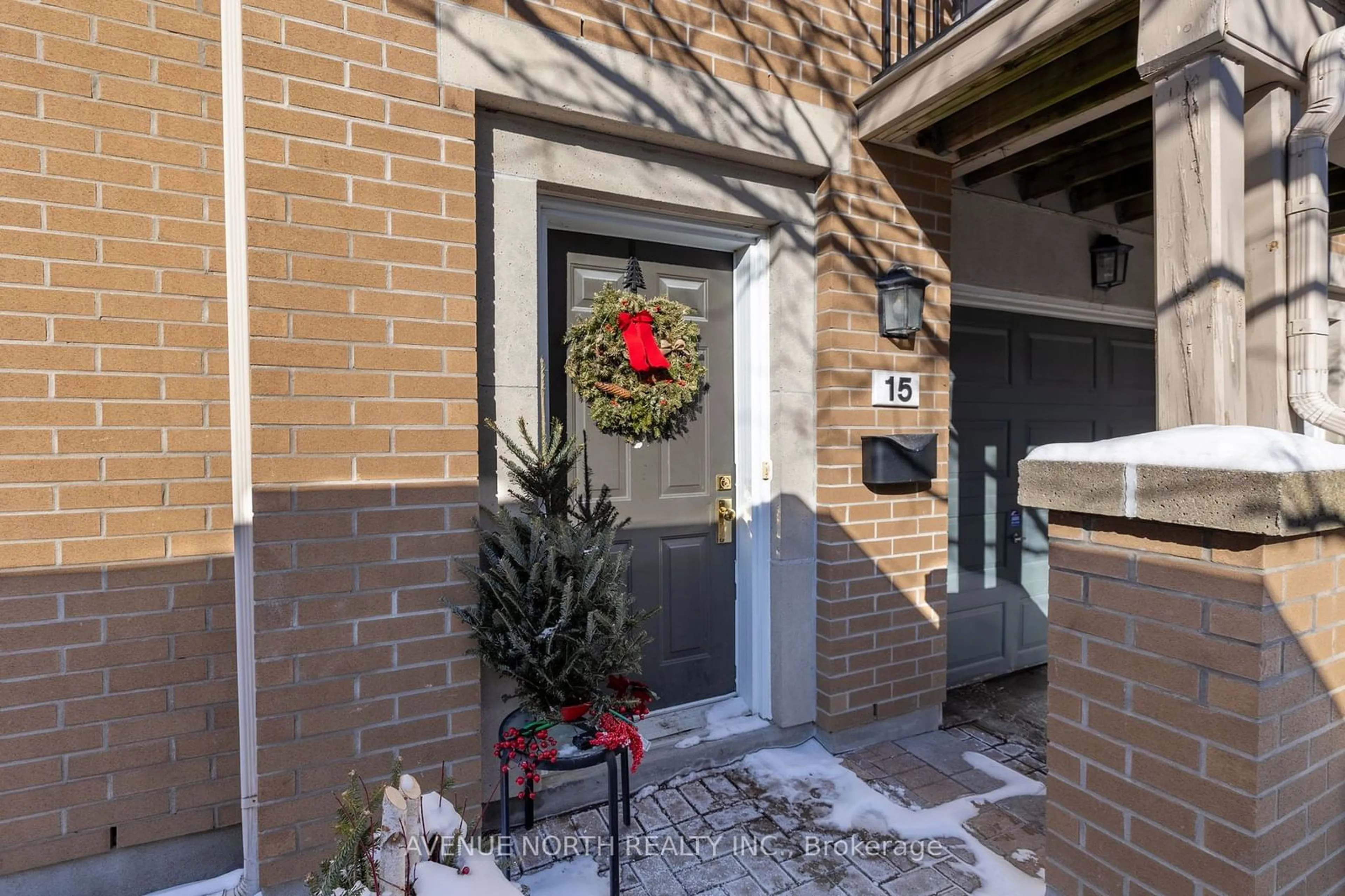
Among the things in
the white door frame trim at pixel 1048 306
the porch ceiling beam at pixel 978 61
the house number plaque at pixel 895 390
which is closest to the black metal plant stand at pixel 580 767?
the house number plaque at pixel 895 390

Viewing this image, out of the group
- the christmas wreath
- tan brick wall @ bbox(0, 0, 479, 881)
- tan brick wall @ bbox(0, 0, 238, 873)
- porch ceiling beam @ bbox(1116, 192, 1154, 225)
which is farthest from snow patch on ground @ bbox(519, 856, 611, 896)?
porch ceiling beam @ bbox(1116, 192, 1154, 225)

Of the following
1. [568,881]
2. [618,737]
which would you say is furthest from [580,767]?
[568,881]

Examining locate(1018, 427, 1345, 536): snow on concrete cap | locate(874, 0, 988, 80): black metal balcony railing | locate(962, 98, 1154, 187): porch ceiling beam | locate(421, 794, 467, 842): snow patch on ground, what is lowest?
locate(421, 794, 467, 842): snow patch on ground

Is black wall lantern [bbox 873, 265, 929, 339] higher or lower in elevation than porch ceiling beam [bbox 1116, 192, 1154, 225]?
lower

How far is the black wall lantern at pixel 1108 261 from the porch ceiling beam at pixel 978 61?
185 cm

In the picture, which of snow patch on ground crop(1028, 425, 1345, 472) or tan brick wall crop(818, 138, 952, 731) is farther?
tan brick wall crop(818, 138, 952, 731)

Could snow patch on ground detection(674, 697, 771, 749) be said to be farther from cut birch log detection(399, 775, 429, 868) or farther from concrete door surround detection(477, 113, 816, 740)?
cut birch log detection(399, 775, 429, 868)

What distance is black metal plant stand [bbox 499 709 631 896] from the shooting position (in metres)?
2.07

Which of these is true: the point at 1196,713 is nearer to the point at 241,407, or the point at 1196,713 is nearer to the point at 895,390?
the point at 895,390

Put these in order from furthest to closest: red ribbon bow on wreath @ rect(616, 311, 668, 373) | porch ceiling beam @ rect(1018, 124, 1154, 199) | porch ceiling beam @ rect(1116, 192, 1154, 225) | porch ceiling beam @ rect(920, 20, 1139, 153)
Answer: porch ceiling beam @ rect(1116, 192, 1154, 225)
porch ceiling beam @ rect(1018, 124, 1154, 199)
red ribbon bow on wreath @ rect(616, 311, 668, 373)
porch ceiling beam @ rect(920, 20, 1139, 153)

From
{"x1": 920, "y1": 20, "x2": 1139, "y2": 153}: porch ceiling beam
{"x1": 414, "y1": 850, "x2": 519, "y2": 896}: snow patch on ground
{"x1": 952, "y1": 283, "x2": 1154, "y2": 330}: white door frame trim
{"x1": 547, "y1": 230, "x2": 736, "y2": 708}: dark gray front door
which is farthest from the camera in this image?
{"x1": 952, "y1": 283, "x2": 1154, "y2": 330}: white door frame trim

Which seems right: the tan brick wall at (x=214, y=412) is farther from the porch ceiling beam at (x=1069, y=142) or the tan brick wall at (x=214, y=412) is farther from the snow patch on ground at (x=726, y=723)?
the porch ceiling beam at (x=1069, y=142)

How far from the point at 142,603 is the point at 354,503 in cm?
72

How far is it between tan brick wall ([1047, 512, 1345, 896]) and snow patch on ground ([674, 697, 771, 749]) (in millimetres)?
1446
